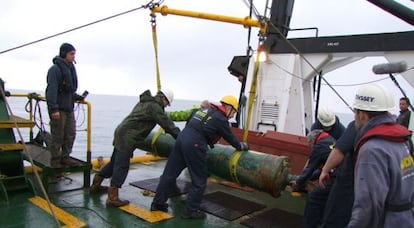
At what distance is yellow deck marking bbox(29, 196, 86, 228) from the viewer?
13.0 feet

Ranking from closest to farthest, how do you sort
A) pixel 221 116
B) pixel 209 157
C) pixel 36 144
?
pixel 221 116
pixel 209 157
pixel 36 144

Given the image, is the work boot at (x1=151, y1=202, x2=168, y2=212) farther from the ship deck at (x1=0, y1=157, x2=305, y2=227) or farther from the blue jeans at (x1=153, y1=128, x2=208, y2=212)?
the blue jeans at (x1=153, y1=128, x2=208, y2=212)

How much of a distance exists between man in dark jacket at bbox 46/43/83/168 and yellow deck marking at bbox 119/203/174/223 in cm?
118

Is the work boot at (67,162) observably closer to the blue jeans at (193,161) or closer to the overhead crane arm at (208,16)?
the blue jeans at (193,161)

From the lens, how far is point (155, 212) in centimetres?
456

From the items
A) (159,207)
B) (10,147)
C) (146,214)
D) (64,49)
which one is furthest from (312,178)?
(10,147)

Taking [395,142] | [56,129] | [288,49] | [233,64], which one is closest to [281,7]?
[288,49]

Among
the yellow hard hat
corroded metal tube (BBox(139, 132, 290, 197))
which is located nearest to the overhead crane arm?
the yellow hard hat

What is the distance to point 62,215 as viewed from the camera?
→ 4.22 meters

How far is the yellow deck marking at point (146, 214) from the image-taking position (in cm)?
434

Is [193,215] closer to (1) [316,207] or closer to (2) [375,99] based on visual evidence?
(1) [316,207]

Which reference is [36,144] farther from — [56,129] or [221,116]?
[221,116]

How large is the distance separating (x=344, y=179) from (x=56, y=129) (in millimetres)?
3852

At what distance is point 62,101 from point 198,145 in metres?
2.13
